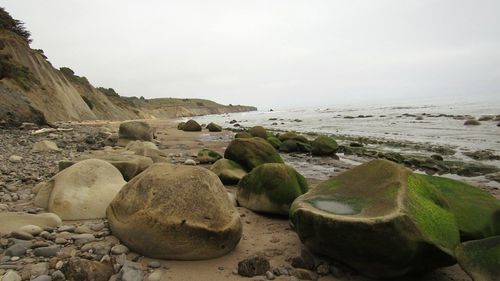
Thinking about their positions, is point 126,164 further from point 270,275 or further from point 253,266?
point 270,275

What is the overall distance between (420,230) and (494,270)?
0.71 meters

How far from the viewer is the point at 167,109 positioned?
9956cm

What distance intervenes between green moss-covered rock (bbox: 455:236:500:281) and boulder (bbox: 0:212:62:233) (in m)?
4.84

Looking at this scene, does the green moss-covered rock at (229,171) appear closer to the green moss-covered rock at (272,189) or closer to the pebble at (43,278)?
the green moss-covered rock at (272,189)

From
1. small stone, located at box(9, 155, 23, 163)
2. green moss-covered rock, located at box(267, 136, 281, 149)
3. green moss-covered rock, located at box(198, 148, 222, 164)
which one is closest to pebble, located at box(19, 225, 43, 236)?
small stone, located at box(9, 155, 23, 163)

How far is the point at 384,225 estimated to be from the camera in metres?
3.75

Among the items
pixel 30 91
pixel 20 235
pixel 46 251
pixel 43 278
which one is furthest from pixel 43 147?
pixel 30 91

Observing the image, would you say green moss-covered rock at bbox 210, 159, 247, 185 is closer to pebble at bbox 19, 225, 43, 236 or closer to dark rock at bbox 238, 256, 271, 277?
dark rock at bbox 238, 256, 271, 277

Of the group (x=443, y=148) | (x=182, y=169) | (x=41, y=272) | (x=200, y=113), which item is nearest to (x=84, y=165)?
(x=182, y=169)

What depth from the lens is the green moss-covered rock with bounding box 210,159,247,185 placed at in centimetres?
874

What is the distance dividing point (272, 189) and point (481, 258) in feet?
11.2

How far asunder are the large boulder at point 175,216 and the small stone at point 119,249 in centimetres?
7

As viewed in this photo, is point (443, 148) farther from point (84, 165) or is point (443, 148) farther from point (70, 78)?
point (70, 78)

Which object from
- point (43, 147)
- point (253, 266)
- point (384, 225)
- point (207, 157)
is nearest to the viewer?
point (384, 225)
